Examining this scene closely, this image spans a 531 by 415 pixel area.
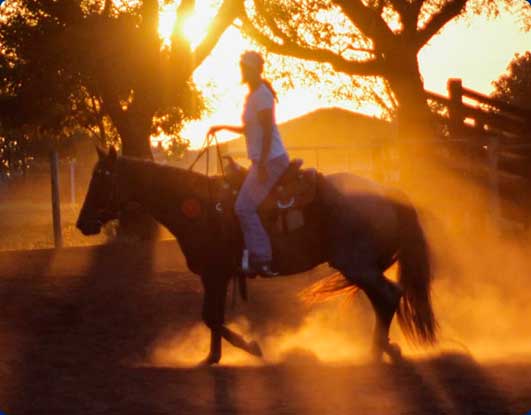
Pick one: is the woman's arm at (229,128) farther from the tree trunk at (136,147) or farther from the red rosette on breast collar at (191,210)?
the tree trunk at (136,147)

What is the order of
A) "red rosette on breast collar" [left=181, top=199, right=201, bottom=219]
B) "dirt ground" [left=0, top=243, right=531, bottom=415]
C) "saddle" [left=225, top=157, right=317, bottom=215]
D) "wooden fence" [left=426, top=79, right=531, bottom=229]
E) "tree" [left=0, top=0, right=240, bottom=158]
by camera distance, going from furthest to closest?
"tree" [left=0, top=0, right=240, bottom=158] < "wooden fence" [left=426, top=79, right=531, bottom=229] < "red rosette on breast collar" [left=181, top=199, right=201, bottom=219] < "saddle" [left=225, top=157, right=317, bottom=215] < "dirt ground" [left=0, top=243, right=531, bottom=415]

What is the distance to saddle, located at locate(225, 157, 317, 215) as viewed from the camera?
923cm

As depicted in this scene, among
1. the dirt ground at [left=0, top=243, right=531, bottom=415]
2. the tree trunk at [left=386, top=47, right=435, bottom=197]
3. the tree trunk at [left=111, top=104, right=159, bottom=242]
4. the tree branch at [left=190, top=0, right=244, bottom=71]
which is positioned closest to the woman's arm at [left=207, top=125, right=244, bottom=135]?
A: the dirt ground at [left=0, top=243, right=531, bottom=415]

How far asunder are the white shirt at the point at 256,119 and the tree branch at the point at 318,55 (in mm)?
13477

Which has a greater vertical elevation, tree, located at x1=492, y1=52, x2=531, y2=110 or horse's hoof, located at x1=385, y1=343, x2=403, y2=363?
tree, located at x1=492, y1=52, x2=531, y2=110

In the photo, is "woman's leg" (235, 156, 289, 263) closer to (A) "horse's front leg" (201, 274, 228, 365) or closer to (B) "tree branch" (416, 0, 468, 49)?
(A) "horse's front leg" (201, 274, 228, 365)

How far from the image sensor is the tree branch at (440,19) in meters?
21.8

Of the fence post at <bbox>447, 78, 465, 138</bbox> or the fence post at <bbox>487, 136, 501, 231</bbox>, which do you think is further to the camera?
the fence post at <bbox>447, 78, 465, 138</bbox>

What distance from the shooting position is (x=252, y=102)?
28.4ft

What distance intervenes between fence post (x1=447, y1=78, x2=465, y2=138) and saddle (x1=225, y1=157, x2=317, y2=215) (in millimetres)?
8926

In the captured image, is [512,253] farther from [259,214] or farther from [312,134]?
[312,134]

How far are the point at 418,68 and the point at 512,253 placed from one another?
7.15 meters

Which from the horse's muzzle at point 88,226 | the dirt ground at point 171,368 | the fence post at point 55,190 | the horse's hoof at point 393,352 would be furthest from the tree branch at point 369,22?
the horse's hoof at point 393,352

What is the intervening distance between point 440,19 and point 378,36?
147 cm
